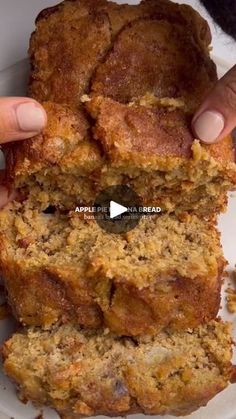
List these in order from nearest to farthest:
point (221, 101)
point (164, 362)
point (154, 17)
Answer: point (221, 101) < point (164, 362) < point (154, 17)

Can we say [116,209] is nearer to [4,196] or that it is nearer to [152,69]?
[4,196]

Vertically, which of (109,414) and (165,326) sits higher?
(165,326)

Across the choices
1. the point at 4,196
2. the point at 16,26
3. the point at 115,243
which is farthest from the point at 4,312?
the point at 16,26

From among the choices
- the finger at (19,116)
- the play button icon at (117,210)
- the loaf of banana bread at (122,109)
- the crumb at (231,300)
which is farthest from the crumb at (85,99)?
the crumb at (231,300)

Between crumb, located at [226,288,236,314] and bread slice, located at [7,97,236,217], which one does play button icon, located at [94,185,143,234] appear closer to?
bread slice, located at [7,97,236,217]

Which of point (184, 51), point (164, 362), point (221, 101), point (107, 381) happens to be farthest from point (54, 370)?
point (184, 51)

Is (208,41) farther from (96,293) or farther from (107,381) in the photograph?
(107,381)
